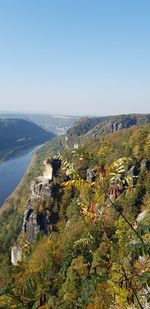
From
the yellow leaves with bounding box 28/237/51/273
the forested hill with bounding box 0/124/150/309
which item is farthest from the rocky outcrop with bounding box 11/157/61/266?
the yellow leaves with bounding box 28/237/51/273

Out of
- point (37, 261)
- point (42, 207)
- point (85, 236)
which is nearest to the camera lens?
point (85, 236)

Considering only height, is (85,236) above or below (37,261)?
above

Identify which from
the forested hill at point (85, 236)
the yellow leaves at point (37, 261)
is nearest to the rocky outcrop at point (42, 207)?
the forested hill at point (85, 236)

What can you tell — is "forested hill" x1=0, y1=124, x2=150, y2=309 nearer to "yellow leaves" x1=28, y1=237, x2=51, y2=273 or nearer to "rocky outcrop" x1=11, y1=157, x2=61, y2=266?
"yellow leaves" x1=28, y1=237, x2=51, y2=273

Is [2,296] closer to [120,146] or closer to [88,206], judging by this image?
[88,206]

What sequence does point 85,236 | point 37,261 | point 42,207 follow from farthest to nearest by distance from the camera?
point 42,207
point 37,261
point 85,236

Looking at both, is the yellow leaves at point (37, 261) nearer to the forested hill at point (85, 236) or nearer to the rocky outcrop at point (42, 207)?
the forested hill at point (85, 236)

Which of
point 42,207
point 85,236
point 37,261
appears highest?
point 85,236

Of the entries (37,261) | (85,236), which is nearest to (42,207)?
(37,261)

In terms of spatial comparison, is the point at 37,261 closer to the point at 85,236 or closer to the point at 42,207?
the point at 85,236

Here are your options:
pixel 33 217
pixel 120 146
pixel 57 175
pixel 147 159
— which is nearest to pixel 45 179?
pixel 57 175

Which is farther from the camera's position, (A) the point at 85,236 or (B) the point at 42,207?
(B) the point at 42,207
